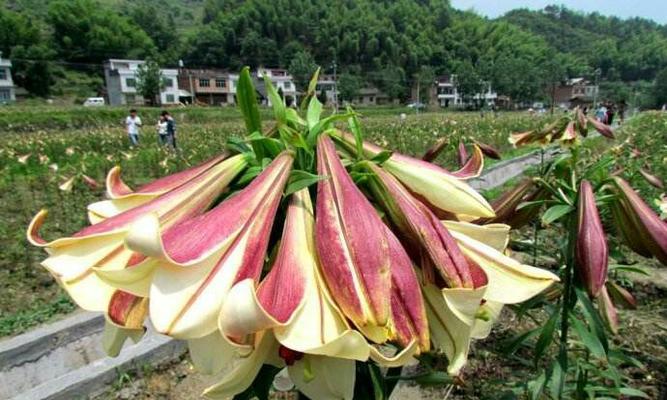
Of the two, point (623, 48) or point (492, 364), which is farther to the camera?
point (623, 48)

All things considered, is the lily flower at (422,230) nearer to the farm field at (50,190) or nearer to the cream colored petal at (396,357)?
the cream colored petal at (396,357)

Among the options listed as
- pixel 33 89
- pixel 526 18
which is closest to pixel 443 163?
pixel 33 89

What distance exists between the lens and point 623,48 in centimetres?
10062

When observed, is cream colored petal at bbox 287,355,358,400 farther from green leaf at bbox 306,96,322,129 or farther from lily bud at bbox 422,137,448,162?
lily bud at bbox 422,137,448,162

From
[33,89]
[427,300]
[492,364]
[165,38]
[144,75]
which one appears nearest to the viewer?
[427,300]

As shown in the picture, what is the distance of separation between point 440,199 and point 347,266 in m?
0.21

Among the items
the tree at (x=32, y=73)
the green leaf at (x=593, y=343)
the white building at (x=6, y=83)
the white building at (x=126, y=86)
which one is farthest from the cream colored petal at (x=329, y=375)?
the tree at (x=32, y=73)

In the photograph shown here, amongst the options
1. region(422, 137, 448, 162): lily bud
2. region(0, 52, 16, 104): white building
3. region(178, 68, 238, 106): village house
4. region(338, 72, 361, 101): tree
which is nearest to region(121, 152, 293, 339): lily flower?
region(422, 137, 448, 162): lily bud

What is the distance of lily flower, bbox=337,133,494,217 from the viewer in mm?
628

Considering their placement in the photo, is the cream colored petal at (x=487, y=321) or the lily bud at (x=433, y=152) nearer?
the cream colored petal at (x=487, y=321)

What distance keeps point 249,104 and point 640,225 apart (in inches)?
29.0

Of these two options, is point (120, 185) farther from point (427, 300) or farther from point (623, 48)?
point (623, 48)

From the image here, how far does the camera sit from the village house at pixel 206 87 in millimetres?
59688

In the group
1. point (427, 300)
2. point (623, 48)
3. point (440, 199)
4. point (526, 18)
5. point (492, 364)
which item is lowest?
point (492, 364)
